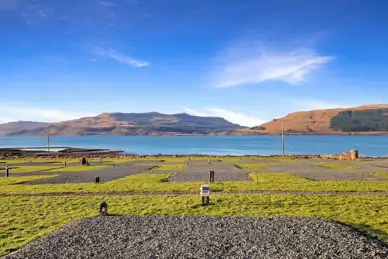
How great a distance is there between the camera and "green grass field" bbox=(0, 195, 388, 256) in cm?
1677

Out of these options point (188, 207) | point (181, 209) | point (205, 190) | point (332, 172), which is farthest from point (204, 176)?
point (181, 209)

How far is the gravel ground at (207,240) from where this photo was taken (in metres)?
12.4

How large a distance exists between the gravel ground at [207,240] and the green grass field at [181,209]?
5.09ft

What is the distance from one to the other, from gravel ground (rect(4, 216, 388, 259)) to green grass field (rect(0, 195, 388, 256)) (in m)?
1.55

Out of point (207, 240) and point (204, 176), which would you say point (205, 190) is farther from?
point (204, 176)

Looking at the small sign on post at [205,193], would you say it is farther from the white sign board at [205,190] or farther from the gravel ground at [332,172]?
the gravel ground at [332,172]

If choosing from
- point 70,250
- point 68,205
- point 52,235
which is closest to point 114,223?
point 52,235

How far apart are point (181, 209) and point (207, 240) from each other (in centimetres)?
688

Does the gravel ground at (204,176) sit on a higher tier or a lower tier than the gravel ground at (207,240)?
lower

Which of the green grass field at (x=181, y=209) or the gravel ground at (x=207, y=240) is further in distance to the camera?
the green grass field at (x=181, y=209)

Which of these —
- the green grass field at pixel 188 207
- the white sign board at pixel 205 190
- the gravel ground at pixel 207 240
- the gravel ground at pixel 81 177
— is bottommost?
the gravel ground at pixel 81 177

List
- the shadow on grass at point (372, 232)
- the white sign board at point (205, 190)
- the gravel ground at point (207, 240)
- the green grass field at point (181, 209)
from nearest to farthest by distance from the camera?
the gravel ground at point (207, 240), the shadow on grass at point (372, 232), the green grass field at point (181, 209), the white sign board at point (205, 190)

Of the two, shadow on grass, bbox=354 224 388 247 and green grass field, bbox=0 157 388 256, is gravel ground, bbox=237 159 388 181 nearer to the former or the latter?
green grass field, bbox=0 157 388 256

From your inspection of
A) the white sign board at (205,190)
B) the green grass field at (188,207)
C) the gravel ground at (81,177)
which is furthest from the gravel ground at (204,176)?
the white sign board at (205,190)
